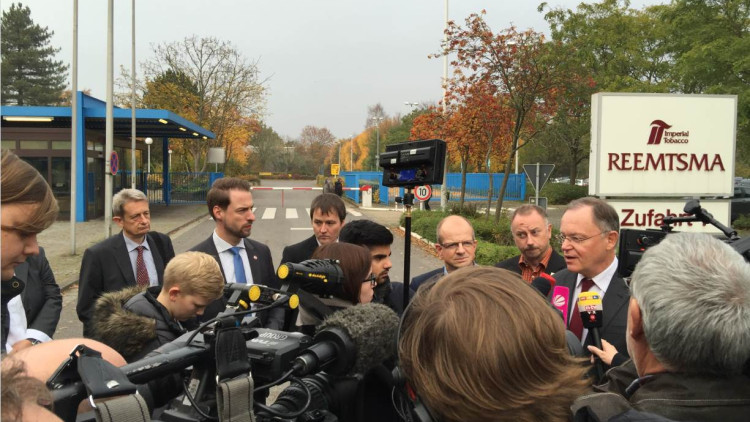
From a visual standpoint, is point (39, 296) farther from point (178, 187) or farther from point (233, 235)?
point (178, 187)

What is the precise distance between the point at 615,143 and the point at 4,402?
8237 millimetres

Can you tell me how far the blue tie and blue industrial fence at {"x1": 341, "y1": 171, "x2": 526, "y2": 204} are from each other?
32.4 metres

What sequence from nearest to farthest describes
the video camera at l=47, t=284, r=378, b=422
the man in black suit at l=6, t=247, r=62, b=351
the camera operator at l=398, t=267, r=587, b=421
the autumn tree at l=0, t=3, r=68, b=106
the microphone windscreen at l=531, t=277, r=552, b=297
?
the camera operator at l=398, t=267, r=587, b=421
the video camera at l=47, t=284, r=378, b=422
the microphone windscreen at l=531, t=277, r=552, b=297
the man in black suit at l=6, t=247, r=62, b=351
the autumn tree at l=0, t=3, r=68, b=106

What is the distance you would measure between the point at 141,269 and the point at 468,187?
38.8 m

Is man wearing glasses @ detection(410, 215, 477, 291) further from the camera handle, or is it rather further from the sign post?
the sign post

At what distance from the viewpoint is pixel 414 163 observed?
343cm

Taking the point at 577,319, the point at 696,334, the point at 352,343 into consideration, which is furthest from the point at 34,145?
the point at 696,334

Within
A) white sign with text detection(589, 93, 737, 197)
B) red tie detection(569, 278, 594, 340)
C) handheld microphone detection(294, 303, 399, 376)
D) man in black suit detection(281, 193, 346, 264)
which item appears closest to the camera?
handheld microphone detection(294, 303, 399, 376)

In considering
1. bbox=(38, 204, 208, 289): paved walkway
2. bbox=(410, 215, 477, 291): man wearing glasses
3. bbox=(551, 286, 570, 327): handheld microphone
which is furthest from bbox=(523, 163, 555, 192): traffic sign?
bbox=(551, 286, 570, 327): handheld microphone

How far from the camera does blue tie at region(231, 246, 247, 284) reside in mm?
4129

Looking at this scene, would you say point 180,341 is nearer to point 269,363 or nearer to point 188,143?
point 269,363

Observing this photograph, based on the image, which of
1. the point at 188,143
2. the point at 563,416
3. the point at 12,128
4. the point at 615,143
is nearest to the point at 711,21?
the point at 615,143

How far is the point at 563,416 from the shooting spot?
1.36 meters

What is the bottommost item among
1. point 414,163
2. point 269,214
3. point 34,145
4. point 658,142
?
point 269,214
